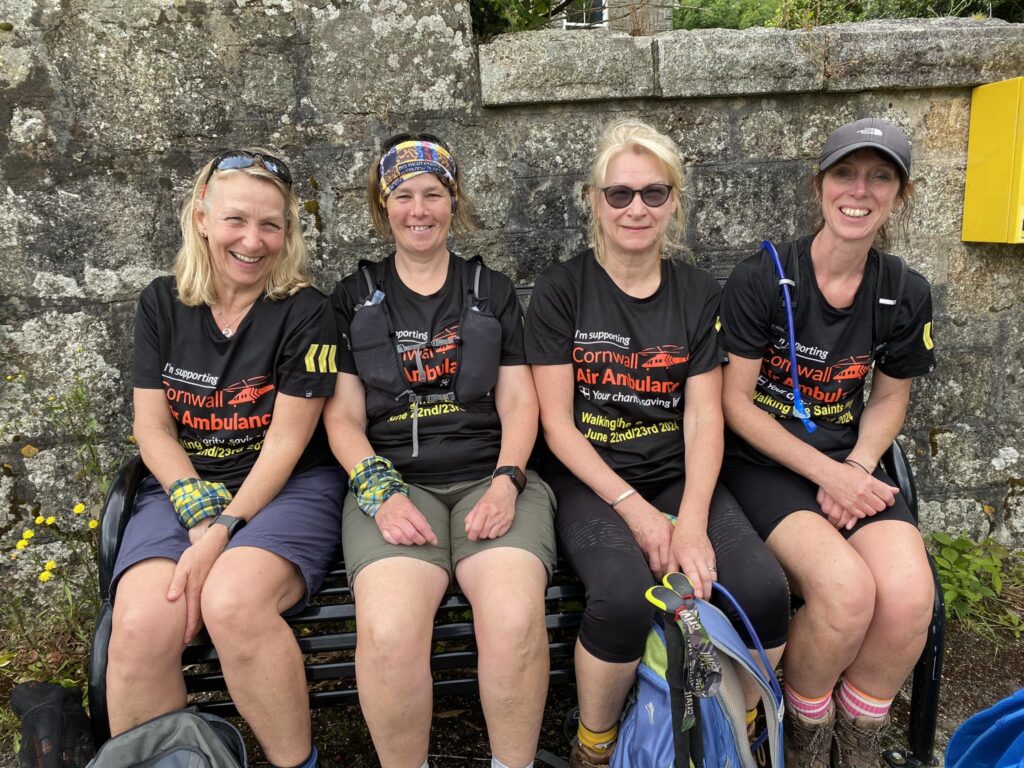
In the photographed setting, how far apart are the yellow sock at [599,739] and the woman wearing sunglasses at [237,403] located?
73cm

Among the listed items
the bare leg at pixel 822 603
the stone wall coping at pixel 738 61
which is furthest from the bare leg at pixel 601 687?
the stone wall coping at pixel 738 61

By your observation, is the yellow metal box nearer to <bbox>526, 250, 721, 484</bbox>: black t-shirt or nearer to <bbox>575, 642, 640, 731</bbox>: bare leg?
<bbox>526, 250, 721, 484</bbox>: black t-shirt

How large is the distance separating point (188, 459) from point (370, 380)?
601 mm

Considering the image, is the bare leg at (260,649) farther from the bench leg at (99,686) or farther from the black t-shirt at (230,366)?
the black t-shirt at (230,366)

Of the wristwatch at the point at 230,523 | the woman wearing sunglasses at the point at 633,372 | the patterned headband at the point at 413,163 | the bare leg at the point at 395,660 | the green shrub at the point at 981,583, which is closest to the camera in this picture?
the bare leg at the point at 395,660

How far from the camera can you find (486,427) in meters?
2.32

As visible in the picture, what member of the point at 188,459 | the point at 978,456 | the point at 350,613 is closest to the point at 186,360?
the point at 188,459

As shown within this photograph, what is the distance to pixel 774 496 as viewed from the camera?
223 cm

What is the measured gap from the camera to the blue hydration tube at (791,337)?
7.39 ft

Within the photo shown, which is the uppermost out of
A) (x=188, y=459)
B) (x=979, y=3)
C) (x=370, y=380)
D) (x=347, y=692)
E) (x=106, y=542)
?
(x=979, y=3)

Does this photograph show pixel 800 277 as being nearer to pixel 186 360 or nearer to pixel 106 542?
pixel 186 360

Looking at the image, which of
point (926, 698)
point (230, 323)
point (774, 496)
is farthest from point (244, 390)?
point (926, 698)

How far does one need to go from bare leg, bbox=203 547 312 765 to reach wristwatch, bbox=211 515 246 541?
0.11 metres

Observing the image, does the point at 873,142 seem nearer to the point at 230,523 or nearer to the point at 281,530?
the point at 281,530
